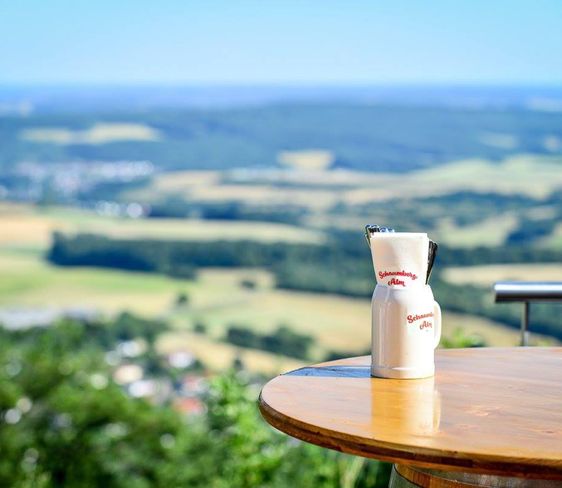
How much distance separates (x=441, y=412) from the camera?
1.57m

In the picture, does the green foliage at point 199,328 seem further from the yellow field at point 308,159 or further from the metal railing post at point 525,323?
the metal railing post at point 525,323

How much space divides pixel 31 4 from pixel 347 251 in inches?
81.6

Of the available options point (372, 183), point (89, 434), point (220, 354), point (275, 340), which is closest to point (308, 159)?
point (372, 183)

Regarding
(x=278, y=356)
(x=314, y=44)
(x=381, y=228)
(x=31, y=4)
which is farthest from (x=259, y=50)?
(x=381, y=228)

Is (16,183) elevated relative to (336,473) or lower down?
elevated

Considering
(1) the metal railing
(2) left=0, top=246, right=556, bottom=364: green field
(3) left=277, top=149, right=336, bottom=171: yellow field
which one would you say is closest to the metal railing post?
(1) the metal railing

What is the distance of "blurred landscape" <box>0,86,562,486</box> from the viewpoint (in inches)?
199

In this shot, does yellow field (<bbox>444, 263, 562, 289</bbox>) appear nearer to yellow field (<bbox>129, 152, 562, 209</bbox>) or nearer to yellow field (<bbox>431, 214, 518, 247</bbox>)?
yellow field (<bbox>431, 214, 518, 247</bbox>)

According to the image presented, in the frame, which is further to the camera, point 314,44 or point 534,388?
point 314,44

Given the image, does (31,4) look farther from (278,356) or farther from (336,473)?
(336,473)

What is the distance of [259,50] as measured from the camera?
5770 millimetres

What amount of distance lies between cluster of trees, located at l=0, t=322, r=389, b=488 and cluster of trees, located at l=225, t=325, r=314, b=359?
528 millimetres

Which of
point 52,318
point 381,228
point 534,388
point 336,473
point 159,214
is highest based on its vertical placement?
point 381,228

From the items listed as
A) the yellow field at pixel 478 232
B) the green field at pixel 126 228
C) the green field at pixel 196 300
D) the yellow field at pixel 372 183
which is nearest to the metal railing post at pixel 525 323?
the green field at pixel 196 300
